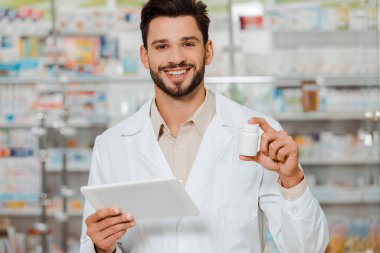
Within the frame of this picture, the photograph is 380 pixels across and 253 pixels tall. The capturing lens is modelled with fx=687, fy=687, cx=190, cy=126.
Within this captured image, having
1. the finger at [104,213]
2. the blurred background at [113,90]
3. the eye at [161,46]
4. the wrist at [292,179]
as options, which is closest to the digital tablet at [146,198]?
the finger at [104,213]

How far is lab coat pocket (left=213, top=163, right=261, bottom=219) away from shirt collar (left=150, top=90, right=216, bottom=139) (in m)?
0.15

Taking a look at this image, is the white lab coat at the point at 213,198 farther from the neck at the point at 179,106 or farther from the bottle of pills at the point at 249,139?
the bottle of pills at the point at 249,139

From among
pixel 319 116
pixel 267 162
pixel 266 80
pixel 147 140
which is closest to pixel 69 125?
pixel 266 80

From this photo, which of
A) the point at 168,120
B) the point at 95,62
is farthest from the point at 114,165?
the point at 95,62

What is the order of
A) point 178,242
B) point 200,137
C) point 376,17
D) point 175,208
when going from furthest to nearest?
1. point 376,17
2. point 200,137
3. point 178,242
4. point 175,208

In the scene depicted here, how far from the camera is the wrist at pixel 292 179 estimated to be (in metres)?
1.71

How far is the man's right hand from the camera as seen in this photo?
5.73ft

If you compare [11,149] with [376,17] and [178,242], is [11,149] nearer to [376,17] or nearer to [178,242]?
[376,17]

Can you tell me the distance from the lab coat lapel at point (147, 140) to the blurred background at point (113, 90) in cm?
232

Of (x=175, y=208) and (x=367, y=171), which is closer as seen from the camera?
(x=175, y=208)

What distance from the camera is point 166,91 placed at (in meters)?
1.96

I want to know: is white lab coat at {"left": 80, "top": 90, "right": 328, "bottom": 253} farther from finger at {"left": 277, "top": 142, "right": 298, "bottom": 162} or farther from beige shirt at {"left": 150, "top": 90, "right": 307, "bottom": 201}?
finger at {"left": 277, "top": 142, "right": 298, "bottom": 162}

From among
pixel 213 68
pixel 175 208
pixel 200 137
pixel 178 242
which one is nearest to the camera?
pixel 175 208

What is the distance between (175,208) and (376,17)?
2.30 metres
